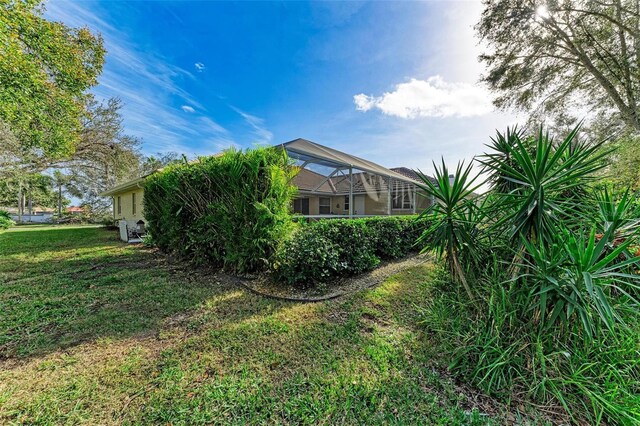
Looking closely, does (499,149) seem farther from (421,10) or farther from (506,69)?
(506,69)

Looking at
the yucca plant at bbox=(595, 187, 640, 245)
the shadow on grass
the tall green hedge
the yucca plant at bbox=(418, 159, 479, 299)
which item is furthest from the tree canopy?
the yucca plant at bbox=(595, 187, 640, 245)

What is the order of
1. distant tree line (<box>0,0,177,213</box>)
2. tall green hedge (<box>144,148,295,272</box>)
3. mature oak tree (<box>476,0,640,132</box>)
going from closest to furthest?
tall green hedge (<box>144,148,295,272</box>) → distant tree line (<box>0,0,177,213</box>) → mature oak tree (<box>476,0,640,132</box>)

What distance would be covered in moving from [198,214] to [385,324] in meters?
4.90

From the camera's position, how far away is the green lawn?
6.20 feet

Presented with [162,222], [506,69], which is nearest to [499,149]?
[162,222]

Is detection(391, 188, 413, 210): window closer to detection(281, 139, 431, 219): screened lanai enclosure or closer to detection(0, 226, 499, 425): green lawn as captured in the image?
detection(281, 139, 431, 219): screened lanai enclosure

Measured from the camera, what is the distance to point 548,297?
80.7 inches

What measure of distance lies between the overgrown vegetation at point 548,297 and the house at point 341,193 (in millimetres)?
6606

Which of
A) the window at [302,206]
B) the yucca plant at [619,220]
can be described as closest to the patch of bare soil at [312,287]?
Answer: the yucca plant at [619,220]

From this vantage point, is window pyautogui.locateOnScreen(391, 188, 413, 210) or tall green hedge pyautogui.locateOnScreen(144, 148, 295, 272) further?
window pyautogui.locateOnScreen(391, 188, 413, 210)

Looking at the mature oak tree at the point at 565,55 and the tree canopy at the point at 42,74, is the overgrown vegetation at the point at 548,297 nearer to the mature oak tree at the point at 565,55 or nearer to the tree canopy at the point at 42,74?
the mature oak tree at the point at 565,55

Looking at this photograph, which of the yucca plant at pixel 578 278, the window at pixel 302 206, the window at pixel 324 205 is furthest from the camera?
the window at pixel 324 205

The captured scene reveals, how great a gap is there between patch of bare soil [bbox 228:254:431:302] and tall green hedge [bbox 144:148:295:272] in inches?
14.8

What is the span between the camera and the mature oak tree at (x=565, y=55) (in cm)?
890
